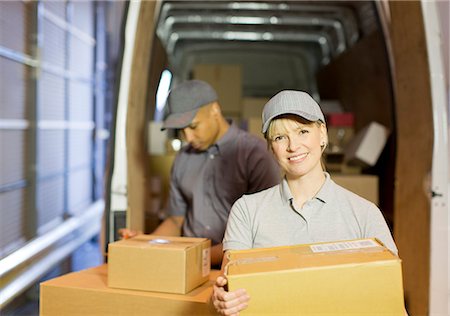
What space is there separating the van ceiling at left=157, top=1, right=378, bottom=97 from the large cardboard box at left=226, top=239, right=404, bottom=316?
3.53m

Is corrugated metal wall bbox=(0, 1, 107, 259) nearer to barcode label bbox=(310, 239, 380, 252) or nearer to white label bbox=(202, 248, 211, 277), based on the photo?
white label bbox=(202, 248, 211, 277)

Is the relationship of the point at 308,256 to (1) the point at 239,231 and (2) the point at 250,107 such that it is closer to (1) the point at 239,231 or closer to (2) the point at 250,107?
(1) the point at 239,231

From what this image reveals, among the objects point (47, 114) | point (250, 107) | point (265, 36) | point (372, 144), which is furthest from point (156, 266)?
point (265, 36)

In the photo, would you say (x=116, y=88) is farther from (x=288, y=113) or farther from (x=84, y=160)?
(x=84, y=160)

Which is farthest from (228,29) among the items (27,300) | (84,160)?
(27,300)

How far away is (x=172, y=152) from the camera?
4961 millimetres

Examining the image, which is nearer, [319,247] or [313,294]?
[313,294]

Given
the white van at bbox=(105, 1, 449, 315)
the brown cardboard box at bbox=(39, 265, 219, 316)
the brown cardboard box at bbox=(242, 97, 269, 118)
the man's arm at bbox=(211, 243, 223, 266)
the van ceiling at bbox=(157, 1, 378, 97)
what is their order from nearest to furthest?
the brown cardboard box at bbox=(39, 265, 219, 316) < the man's arm at bbox=(211, 243, 223, 266) < the white van at bbox=(105, 1, 449, 315) < the van ceiling at bbox=(157, 1, 378, 97) < the brown cardboard box at bbox=(242, 97, 269, 118)

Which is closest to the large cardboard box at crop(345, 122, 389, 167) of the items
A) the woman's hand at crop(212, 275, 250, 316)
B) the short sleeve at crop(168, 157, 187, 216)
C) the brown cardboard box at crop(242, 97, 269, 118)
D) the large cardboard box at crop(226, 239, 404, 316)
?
the short sleeve at crop(168, 157, 187, 216)

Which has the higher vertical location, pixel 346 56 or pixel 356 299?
pixel 346 56

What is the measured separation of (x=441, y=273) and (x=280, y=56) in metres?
4.33

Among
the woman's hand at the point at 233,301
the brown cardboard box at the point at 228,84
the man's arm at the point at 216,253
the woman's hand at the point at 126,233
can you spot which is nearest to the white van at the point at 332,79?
the brown cardboard box at the point at 228,84

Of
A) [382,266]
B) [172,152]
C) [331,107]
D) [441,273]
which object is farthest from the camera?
[331,107]

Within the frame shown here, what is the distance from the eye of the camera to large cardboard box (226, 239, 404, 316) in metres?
1.54
